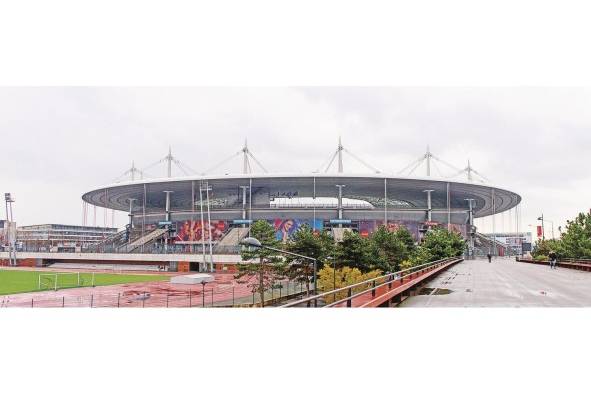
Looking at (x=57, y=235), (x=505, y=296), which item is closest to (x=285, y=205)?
(x=57, y=235)

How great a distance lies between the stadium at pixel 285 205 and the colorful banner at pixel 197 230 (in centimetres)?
15

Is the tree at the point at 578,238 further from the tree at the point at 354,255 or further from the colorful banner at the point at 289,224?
the colorful banner at the point at 289,224

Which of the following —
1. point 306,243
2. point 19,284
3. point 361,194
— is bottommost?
point 19,284

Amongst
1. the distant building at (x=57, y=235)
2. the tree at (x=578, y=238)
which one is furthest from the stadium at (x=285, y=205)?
the tree at (x=578, y=238)

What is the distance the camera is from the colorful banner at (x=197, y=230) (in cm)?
7438

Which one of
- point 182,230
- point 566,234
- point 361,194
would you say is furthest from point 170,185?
point 566,234

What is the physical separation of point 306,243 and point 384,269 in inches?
253

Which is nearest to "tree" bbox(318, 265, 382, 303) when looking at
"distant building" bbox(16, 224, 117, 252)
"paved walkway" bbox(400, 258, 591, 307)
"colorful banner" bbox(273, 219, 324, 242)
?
"paved walkway" bbox(400, 258, 591, 307)

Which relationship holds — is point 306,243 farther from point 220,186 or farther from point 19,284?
point 220,186

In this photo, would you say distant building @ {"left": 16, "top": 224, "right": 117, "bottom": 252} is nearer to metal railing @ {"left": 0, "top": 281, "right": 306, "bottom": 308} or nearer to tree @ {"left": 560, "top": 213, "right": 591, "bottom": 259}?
metal railing @ {"left": 0, "top": 281, "right": 306, "bottom": 308}

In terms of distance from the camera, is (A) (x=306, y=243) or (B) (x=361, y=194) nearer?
(A) (x=306, y=243)

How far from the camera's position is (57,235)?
89938 mm

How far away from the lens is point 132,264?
68125 mm

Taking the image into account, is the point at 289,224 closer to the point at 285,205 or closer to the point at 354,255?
the point at 285,205
